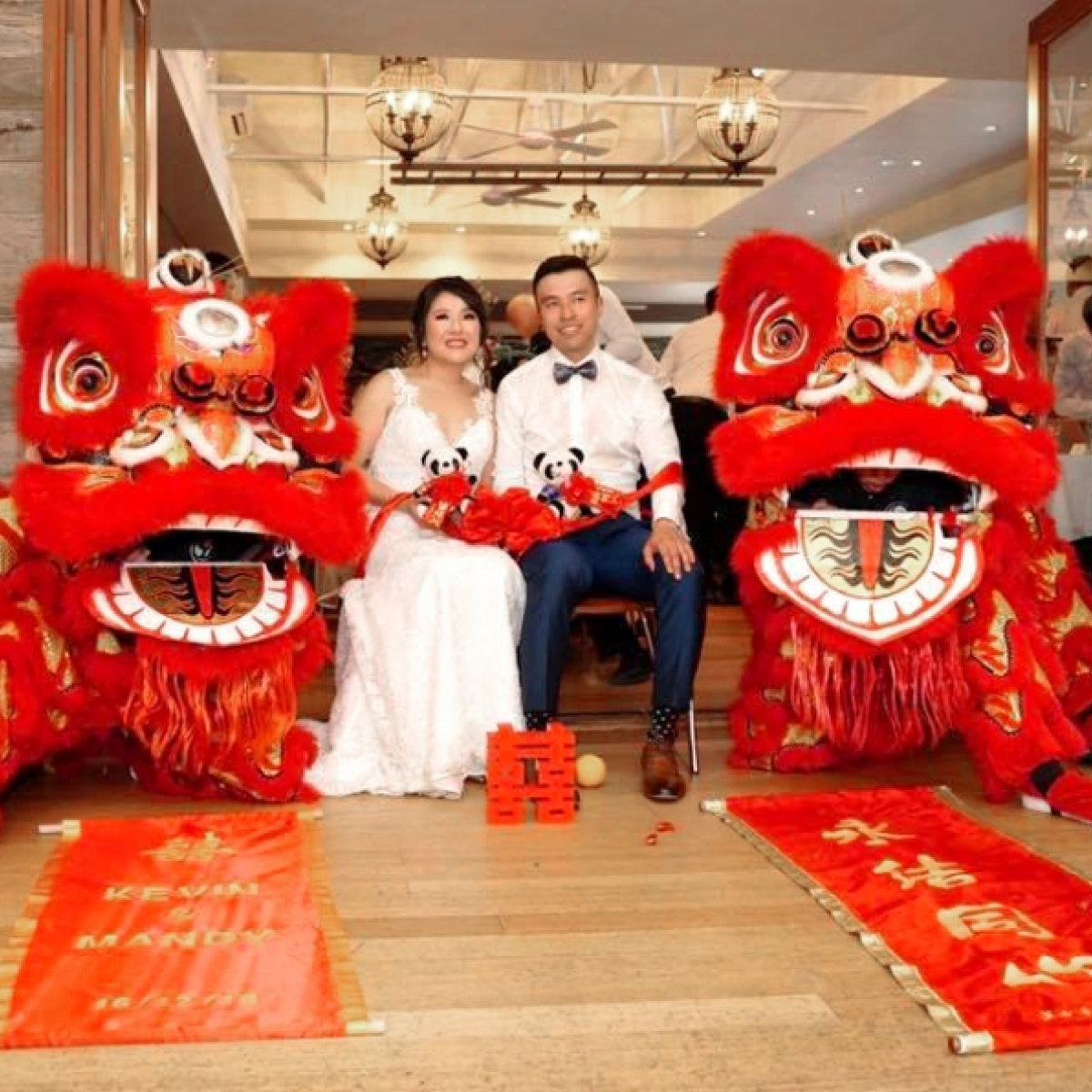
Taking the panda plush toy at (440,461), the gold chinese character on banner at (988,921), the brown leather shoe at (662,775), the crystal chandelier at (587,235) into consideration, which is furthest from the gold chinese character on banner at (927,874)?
the crystal chandelier at (587,235)

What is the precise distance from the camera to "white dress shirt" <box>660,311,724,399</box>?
564cm

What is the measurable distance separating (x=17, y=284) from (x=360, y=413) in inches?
34.7

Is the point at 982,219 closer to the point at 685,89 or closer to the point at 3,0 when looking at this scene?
the point at 685,89

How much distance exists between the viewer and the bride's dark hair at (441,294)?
3.69 m

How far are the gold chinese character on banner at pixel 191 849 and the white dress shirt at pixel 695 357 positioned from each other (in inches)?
127

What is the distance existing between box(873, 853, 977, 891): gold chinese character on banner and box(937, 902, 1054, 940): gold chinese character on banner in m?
0.12

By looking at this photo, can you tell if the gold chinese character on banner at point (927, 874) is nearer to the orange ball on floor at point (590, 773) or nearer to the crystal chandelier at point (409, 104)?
the orange ball on floor at point (590, 773)

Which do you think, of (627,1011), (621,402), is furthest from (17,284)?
(627,1011)

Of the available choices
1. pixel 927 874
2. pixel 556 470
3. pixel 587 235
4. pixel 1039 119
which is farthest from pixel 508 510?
pixel 587 235

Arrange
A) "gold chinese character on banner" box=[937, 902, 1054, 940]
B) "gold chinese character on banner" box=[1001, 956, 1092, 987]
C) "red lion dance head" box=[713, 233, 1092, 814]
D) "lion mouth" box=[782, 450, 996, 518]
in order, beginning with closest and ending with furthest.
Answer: "gold chinese character on banner" box=[1001, 956, 1092, 987] < "gold chinese character on banner" box=[937, 902, 1054, 940] < "red lion dance head" box=[713, 233, 1092, 814] < "lion mouth" box=[782, 450, 996, 518]

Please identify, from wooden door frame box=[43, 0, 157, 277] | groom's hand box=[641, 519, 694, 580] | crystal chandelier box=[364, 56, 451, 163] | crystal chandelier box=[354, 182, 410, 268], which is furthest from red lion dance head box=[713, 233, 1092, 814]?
crystal chandelier box=[354, 182, 410, 268]

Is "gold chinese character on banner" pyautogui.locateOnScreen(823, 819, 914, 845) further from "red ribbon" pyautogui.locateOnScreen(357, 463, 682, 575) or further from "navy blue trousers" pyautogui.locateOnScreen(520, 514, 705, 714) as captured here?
"red ribbon" pyautogui.locateOnScreen(357, 463, 682, 575)

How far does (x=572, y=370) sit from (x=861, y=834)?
4.66ft

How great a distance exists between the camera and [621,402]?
3715 mm
